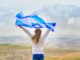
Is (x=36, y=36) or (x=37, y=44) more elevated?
(x=36, y=36)

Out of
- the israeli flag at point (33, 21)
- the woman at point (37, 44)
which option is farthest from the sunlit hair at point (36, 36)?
the israeli flag at point (33, 21)

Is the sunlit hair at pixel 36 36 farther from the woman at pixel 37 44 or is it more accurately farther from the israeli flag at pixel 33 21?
the israeli flag at pixel 33 21

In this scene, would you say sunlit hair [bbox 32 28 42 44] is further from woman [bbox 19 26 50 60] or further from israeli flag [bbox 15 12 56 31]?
israeli flag [bbox 15 12 56 31]

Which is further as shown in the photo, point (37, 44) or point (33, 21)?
point (33, 21)

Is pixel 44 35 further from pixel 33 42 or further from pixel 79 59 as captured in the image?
pixel 79 59

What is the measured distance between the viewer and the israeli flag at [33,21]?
436 inches

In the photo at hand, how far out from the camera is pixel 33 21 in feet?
37.3

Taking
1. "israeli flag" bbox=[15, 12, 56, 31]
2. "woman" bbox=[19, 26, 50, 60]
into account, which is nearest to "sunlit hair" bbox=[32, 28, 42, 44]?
"woman" bbox=[19, 26, 50, 60]

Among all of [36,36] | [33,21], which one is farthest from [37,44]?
[33,21]

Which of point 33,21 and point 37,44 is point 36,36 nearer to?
point 37,44

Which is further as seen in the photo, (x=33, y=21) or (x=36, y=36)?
(x=33, y=21)

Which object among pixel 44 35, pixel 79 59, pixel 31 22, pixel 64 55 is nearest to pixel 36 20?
pixel 31 22

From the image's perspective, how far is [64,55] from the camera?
21.5m

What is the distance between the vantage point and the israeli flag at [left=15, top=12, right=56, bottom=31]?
11.1 m
